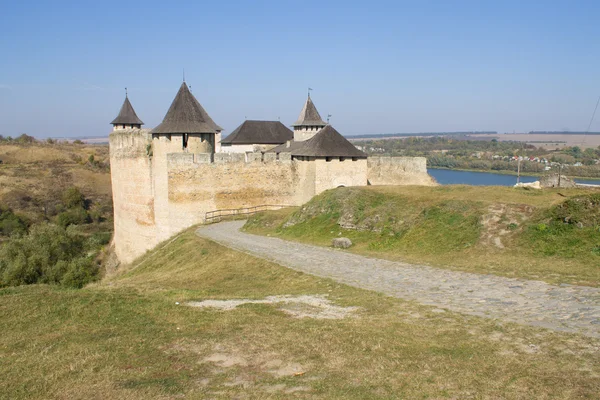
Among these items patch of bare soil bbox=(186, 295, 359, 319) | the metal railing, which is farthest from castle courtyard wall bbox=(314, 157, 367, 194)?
patch of bare soil bbox=(186, 295, 359, 319)


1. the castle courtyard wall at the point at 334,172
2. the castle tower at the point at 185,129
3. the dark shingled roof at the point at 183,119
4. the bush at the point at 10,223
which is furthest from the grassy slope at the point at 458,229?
the bush at the point at 10,223

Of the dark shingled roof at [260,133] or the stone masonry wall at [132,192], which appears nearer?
the stone masonry wall at [132,192]

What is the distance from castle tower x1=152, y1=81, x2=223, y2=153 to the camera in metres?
24.0

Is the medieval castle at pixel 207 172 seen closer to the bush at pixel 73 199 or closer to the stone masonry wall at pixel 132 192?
the stone masonry wall at pixel 132 192

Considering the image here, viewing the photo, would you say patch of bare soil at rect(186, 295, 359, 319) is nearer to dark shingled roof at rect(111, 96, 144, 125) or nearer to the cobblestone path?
the cobblestone path

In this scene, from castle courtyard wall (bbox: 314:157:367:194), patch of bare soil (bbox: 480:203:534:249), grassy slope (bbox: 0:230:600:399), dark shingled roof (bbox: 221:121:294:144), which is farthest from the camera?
dark shingled roof (bbox: 221:121:294:144)

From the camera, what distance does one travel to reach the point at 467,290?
9.50 m

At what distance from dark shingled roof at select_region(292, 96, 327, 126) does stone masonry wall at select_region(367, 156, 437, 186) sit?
6.99m

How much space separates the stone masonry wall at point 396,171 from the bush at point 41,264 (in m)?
14.0

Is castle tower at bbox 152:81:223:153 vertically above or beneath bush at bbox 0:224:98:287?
above

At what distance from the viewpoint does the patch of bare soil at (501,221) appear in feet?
42.7

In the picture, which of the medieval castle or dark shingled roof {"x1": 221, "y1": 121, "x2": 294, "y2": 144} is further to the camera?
dark shingled roof {"x1": 221, "y1": 121, "x2": 294, "y2": 144}

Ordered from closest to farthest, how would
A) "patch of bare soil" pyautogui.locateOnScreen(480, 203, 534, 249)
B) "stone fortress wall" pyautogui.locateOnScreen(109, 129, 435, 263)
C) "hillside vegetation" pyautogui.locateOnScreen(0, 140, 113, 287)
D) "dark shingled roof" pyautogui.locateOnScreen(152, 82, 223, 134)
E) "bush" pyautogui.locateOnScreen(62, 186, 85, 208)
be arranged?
"patch of bare soil" pyautogui.locateOnScreen(480, 203, 534, 249) < "hillside vegetation" pyautogui.locateOnScreen(0, 140, 113, 287) < "stone fortress wall" pyautogui.locateOnScreen(109, 129, 435, 263) < "dark shingled roof" pyautogui.locateOnScreen(152, 82, 223, 134) < "bush" pyautogui.locateOnScreen(62, 186, 85, 208)

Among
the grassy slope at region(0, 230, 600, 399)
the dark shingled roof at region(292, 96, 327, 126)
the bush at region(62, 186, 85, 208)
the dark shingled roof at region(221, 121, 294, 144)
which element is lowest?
the bush at region(62, 186, 85, 208)
